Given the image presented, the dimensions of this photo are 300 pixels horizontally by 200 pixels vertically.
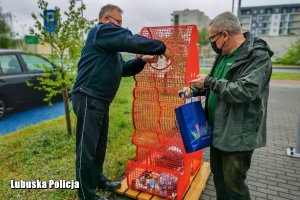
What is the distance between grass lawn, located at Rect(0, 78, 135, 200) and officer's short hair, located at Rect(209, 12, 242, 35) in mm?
2335

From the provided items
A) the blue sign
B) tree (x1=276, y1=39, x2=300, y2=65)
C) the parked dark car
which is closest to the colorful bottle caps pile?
the blue sign

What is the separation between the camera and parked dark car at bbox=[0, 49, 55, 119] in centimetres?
650

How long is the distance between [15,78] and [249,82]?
21.1 ft

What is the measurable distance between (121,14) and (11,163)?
2.96 meters

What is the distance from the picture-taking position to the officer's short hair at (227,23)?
211 centimetres

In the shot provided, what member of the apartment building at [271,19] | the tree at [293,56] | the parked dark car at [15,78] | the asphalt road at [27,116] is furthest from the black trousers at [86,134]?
the apartment building at [271,19]

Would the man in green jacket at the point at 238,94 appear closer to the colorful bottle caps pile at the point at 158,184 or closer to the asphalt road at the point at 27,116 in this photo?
the colorful bottle caps pile at the point at 158,184

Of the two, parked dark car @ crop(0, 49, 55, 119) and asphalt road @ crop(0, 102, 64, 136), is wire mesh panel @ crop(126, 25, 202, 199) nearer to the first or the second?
asphalt road @ crop(0, 102, 64, 136)

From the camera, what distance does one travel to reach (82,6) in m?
4.59

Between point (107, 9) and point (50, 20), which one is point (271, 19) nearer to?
point (50, 20)

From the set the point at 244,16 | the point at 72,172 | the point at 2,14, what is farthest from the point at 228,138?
the point at 244,16

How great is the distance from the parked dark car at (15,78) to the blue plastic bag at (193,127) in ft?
16.0

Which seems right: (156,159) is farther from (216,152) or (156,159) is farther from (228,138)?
(228,138)

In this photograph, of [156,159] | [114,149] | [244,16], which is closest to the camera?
[156,159]
